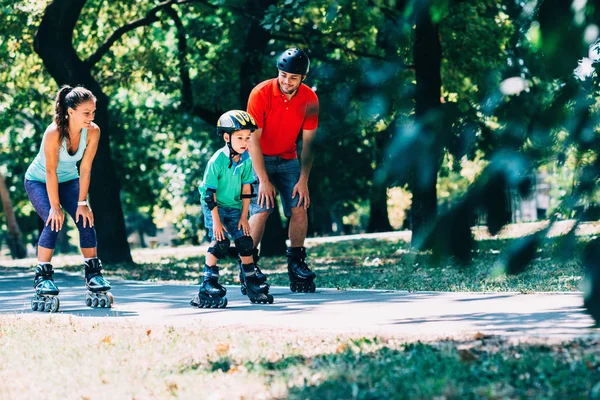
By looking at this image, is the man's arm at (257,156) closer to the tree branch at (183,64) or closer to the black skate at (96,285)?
the black skate at (96,285)

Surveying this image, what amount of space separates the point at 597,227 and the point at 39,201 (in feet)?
20.1

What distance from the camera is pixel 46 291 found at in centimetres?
834

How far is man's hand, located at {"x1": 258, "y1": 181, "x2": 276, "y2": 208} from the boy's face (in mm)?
847

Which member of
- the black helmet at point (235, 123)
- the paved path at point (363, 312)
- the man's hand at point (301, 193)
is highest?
the black helmet at point (235, 123)

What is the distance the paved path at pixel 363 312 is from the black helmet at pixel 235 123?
4.87 ft

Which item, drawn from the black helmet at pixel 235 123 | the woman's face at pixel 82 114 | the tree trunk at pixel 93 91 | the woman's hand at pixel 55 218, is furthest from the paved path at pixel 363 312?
the tree trunk at pixel 93 91

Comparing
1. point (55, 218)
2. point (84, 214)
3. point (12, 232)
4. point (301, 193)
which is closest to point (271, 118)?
point (301, 193)

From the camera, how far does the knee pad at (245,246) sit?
8.06 m

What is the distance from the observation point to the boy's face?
25.8 feet

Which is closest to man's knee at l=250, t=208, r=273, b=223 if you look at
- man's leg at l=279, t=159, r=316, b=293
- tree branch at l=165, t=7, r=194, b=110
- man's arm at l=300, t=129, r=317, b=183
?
man's leg at l=279, t=159, r=316, b=293

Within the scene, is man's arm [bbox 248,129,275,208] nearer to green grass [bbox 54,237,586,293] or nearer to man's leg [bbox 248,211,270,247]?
man's leg [bbox 248,211,270,247]

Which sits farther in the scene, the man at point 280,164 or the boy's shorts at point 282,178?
the boy's shorts at point 282,178

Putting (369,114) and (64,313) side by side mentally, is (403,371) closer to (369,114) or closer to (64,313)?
(369,114)

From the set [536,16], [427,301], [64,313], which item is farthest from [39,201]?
[536,16]
